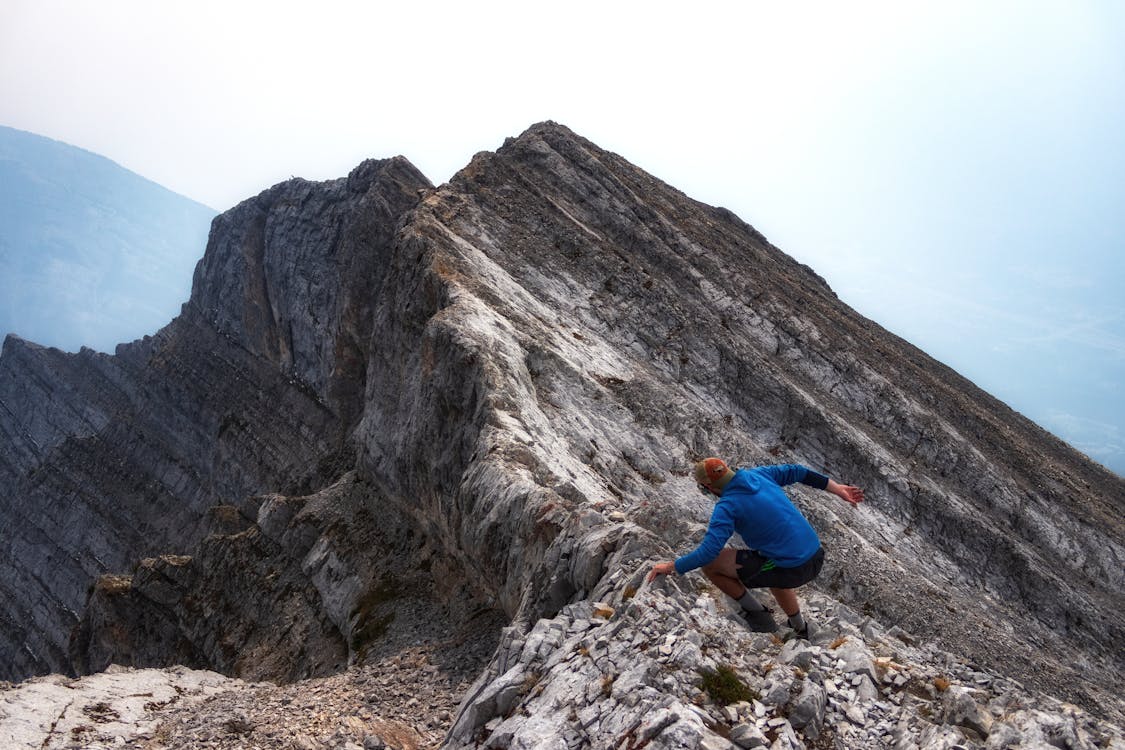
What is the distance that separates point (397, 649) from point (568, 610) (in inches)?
353

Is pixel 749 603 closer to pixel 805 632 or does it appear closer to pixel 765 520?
pixel 805 632

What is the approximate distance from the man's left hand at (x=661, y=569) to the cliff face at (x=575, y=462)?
36 cm

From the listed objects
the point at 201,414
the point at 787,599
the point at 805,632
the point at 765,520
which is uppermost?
the point at 765,520

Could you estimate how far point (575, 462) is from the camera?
82.4 ft

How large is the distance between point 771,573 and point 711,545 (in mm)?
1427

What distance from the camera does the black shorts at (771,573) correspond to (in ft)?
36.5

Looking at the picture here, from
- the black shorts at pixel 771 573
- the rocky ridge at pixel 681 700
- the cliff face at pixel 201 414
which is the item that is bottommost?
the cliff face at pixel 201 414

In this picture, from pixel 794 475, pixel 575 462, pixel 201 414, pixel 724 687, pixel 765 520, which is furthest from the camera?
pixel 201 414

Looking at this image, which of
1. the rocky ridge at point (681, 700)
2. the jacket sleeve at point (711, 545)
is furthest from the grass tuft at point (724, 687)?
the jacket sleeve at point (711, 545)

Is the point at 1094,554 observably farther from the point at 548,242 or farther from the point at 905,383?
the point at 548,242

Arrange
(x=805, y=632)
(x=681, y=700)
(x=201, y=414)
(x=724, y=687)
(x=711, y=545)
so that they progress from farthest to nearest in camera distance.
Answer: (x=201, y=414), (x=805, y=632), (x=711, y=545), (x=724, y=687), (x=681, y=700)

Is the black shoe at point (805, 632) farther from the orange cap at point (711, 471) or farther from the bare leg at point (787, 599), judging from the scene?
the orange cap at point (711, 471)

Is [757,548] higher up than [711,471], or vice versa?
[711,471]

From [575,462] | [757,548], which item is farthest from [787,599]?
[575,462]
